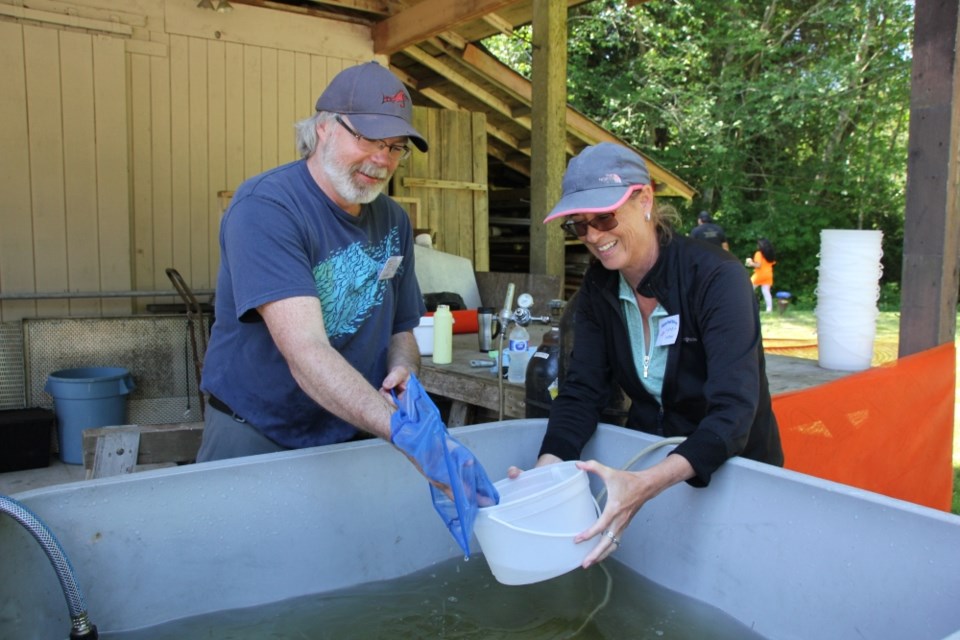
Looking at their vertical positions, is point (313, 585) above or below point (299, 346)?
below

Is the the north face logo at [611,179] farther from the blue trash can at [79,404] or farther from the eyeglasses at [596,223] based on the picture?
the blue trash can at [79,404]

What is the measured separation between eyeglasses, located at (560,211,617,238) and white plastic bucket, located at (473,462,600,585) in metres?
0.54

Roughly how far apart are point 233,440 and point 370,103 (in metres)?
0.83

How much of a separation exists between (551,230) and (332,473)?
3.30 meters

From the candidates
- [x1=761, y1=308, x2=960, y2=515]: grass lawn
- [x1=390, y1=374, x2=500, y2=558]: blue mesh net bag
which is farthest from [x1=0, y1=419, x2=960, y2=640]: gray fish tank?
[x1=761, y1=308, x2=960, y2=515]: grass lawn

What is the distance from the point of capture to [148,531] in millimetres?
1605

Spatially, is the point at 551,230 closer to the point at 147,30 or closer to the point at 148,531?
the point at 147,30

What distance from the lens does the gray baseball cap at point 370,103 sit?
172 centimetres

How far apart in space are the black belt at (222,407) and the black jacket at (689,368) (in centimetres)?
73

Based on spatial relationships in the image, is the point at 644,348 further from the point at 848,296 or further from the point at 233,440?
the point at 848,296

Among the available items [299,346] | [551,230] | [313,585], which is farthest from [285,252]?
[551,230]

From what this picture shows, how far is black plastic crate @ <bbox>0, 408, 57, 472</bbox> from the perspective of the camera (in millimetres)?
4730

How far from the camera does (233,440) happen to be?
191 centimetres

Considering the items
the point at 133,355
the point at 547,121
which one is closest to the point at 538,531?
the point at 547,121
